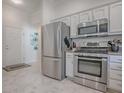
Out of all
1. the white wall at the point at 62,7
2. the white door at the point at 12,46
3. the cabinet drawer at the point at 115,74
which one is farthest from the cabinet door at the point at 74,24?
the white door at the point at 12,46

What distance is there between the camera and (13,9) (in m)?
4.65

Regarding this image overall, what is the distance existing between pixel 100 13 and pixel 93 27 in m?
0.50

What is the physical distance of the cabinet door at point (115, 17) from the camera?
2311 millimetres

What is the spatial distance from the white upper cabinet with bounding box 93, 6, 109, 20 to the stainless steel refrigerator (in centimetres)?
109

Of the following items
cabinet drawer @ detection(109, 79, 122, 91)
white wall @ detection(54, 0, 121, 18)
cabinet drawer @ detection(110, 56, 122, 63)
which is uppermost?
white wall @ detection(54, 0, 121, 18)

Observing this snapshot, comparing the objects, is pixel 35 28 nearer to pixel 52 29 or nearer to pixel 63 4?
pixel 63 4

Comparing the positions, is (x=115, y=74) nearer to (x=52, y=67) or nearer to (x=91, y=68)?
(x=91, y=68)

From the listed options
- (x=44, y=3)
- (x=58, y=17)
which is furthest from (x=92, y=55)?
(x=44, y=3)

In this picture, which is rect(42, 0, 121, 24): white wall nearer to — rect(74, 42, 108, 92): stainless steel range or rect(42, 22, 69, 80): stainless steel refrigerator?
rect(42, 22, 69, 80): stainless steel refrigerator

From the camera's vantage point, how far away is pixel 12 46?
4578 millimetres

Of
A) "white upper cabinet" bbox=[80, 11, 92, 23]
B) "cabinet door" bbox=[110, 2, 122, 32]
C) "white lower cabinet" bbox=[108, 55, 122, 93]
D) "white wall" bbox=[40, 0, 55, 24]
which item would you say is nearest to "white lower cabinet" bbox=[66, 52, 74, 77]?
"white lower cabinet" bbox=[108, 55, 122, 93]

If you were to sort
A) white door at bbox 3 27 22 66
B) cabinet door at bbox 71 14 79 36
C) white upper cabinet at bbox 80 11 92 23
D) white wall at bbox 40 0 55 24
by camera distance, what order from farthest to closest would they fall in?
white door at bbox 3 27 22 66 < white wall at bbox 40 0 55 24 < cabinet door at bbox 71 14 79 36 < white upper cabinet at bbox 80 11 92 23

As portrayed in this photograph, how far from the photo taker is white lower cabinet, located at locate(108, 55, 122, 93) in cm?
184

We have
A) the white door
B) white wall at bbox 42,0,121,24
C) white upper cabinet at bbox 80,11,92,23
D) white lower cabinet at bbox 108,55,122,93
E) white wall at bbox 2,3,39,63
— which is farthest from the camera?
white wall at bbox 2,3,39,63
